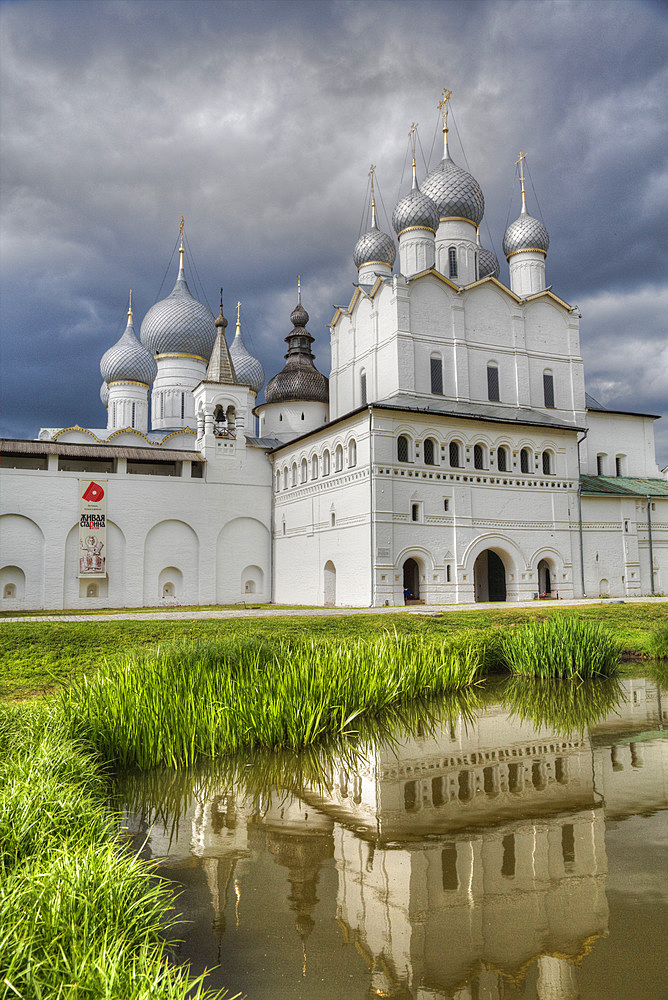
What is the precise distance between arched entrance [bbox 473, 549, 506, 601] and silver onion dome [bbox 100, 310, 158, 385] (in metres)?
18.1

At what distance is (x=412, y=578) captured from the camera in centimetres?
2231

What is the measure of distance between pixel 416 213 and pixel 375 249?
433 cm

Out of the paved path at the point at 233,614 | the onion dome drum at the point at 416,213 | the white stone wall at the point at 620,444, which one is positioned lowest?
the paved path at the point at 233,614

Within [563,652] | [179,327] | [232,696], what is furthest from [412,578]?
[179,327]

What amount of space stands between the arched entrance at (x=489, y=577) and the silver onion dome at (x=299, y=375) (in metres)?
10.1

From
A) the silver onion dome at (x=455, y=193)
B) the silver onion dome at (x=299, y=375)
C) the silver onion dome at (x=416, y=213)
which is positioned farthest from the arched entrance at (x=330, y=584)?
the silver onion dome at (x=455, y=193)

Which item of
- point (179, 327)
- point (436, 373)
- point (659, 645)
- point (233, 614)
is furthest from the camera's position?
point (179, 327)

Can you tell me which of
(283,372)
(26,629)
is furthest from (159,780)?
(283,372)

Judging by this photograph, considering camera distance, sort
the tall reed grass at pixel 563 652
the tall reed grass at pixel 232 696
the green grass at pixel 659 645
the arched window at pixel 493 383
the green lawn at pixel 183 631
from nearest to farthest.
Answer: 1. the tall reed grass at pixel 232 696
2. the green lawn at pixel 183 631
3. the tall reed grass at pixel 563 652
4. the green grass at pixel 659 645
5. the arched window at pixel 493 383

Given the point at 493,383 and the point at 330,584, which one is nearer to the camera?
the point at 330,584

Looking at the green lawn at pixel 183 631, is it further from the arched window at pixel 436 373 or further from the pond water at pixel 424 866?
the arched window at pixel 436 373

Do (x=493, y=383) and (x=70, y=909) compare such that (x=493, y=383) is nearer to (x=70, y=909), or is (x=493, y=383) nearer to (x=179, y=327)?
(x=179, y=327)

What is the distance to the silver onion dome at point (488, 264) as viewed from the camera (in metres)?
30.6

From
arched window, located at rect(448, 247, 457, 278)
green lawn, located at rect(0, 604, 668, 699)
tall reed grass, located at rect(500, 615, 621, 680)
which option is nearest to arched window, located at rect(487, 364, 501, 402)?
arched window, located at rect(448, 247, 457, 278)
